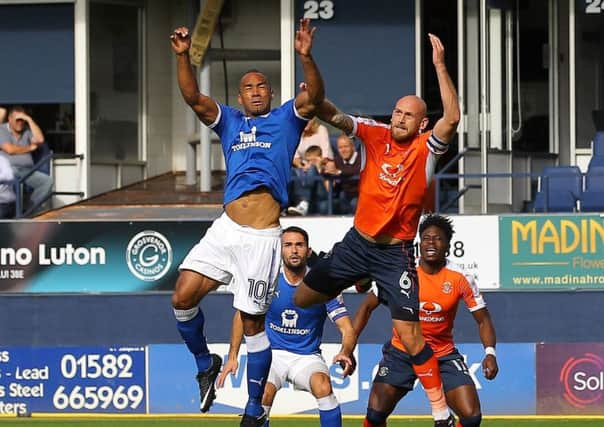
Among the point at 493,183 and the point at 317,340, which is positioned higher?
the point at 493,183

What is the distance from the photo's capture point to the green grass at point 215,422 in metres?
17.1

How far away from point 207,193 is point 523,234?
198 inches

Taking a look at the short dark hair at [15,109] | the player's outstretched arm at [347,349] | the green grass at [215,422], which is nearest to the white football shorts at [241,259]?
the player's outstretched arm at [347,349]

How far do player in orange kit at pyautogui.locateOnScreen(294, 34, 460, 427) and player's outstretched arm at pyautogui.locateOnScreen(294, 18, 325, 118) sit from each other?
147mm

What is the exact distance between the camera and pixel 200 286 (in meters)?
11.8

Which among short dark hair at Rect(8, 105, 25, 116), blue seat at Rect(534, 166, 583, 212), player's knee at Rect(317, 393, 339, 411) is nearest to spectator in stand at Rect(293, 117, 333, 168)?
blue seat at Rect(534, 166, 583, 212)

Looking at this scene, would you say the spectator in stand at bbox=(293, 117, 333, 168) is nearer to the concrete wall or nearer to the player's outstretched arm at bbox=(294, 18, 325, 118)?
the concrete wall

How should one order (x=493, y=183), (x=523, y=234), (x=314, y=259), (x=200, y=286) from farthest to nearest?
(x=493, y=183)
(x=523, y=234)
(x=314, y=259)
(x=200, y=286)

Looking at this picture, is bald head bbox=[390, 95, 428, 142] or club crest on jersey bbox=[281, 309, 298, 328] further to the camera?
club crest on jersey bbox=[281, 309, 298, 328]

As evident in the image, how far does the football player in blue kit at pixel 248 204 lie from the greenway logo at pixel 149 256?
303 inches

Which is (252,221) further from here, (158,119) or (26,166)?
(158,119)

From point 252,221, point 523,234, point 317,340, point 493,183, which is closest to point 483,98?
point 493,183

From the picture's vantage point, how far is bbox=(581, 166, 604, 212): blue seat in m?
19.6

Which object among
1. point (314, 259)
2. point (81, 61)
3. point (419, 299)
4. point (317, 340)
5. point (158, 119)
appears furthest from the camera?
point (158, 119)
